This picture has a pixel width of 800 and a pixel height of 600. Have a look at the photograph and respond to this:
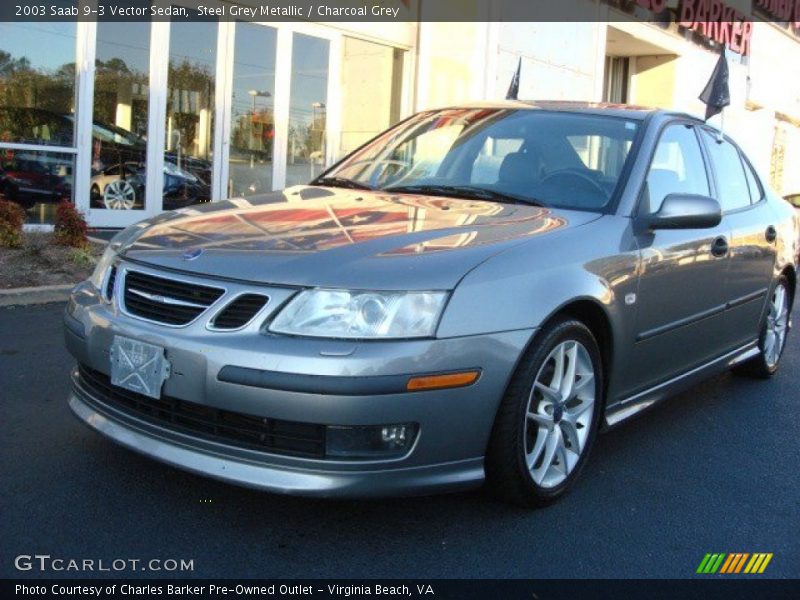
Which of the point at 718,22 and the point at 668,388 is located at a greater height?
the point at 718,22

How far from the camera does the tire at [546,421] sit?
2.96m

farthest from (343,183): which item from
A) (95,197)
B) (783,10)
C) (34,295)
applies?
(783,10)

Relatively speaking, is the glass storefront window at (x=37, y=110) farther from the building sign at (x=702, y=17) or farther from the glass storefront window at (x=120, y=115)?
the building sign at (x=702, y=17)

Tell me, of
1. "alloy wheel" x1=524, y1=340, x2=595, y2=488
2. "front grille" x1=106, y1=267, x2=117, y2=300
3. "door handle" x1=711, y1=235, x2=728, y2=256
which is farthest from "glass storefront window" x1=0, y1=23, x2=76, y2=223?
"alloy wheel" x1=524, y1=340, x2=595, y2=488

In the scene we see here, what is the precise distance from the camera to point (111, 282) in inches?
125

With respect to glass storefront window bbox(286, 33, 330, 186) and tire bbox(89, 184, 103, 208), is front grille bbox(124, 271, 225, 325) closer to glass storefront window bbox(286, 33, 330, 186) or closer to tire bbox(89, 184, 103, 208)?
tire bbox(89, 184, 103, 208)

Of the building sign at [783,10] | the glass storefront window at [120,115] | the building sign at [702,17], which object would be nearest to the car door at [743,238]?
the glass storefront window at [120,115]

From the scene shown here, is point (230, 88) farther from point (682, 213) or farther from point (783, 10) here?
point (783, 10)

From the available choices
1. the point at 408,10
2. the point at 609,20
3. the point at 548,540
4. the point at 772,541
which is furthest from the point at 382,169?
the point at 609,20

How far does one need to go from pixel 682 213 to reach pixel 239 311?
192 cm

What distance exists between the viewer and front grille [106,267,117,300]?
3.14 m

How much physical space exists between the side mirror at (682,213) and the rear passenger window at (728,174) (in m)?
0.88

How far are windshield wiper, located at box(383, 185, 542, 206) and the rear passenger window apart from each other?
52.3 inches

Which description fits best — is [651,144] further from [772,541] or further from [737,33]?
[737,33]
